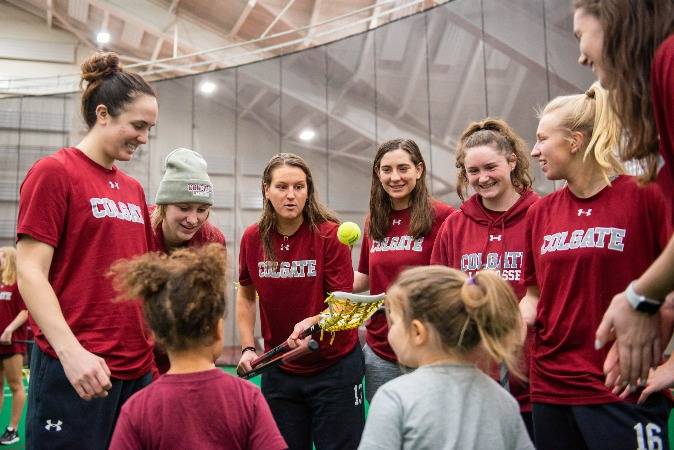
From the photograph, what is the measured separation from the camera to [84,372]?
1802 mm

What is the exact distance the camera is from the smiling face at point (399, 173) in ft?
9.73

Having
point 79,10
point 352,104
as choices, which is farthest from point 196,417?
point 79,10

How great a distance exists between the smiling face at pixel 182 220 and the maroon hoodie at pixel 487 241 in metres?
0.99

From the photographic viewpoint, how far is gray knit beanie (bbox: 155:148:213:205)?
8.59 ft

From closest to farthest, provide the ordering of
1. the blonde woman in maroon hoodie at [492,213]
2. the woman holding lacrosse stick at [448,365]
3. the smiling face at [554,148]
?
the woman holding lacrosse stick at [448,365] → the smiling face at [554,148] → the blonde woman in maroon hoodie at [492,213]

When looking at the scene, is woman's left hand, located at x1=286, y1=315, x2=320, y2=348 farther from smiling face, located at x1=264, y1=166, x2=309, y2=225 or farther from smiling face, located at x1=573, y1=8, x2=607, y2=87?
smiling face, located at x1=573, y1=8, x2=607, y2=87

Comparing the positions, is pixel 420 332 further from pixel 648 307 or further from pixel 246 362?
pixel 246 362

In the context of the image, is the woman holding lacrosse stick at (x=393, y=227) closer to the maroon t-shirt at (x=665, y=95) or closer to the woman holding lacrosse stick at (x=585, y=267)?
the woman holding lacrosse stick at (x=585, y=267)

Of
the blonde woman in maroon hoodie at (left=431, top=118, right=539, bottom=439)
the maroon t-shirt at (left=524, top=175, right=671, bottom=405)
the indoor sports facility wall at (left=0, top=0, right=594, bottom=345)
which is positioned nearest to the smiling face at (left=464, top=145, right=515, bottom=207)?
the blonde woman in maroon hoodie at (left=431, top=118, right=539, bottom=439)

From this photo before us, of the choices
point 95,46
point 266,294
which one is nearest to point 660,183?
point 266,294

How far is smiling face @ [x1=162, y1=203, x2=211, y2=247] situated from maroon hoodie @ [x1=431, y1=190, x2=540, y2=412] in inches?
39.1

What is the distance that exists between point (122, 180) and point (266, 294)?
2.99ft

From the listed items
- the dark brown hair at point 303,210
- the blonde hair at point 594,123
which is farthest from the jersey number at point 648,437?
the dark brown hair at point 303,210

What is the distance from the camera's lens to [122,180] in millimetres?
2230
